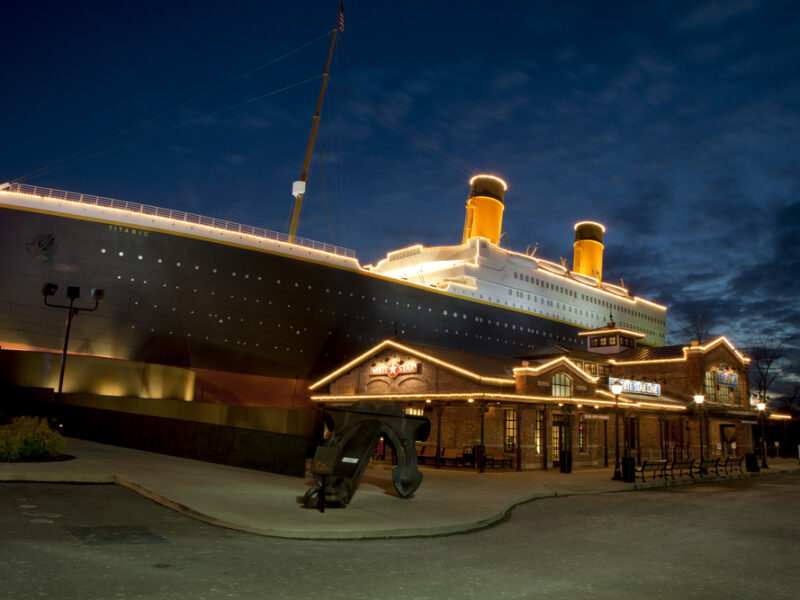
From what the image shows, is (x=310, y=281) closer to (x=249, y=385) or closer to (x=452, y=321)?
(x=249, y=385)

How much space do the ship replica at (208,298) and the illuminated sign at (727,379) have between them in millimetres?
16476

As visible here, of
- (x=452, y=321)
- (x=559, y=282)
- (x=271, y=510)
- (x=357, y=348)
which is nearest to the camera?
(x=271, y=510)

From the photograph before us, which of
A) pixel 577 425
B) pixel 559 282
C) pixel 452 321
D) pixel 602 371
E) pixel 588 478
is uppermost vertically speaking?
pixel 559 282

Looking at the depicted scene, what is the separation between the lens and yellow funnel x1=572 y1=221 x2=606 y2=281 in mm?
69750

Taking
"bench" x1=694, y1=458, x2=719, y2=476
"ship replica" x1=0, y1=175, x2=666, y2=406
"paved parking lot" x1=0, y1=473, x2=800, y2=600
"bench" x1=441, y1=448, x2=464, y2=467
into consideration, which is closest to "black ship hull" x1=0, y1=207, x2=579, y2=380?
"ship replica" x1=0, y1=175, x2=666, y2=406

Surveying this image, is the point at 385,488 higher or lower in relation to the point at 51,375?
lower

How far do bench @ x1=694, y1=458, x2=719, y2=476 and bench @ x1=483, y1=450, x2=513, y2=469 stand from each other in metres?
8.00

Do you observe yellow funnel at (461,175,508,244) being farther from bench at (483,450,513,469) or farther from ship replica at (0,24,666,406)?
bench at (483,450,513,469)

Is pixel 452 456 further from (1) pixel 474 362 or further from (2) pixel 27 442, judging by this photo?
(2) pixel 27 442

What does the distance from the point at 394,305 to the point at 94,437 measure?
20.5 metres

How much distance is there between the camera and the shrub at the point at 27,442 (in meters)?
13.8

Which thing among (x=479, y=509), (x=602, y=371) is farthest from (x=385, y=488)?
(x=602, y=371)

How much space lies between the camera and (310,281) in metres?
33.2

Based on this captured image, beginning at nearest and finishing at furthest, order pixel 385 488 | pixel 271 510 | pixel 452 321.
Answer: pixel 271 510, pixel 385 488, pixel 452 321
